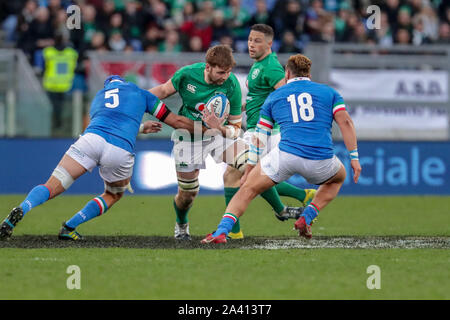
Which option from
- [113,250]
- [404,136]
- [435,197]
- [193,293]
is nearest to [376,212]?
[435,197]

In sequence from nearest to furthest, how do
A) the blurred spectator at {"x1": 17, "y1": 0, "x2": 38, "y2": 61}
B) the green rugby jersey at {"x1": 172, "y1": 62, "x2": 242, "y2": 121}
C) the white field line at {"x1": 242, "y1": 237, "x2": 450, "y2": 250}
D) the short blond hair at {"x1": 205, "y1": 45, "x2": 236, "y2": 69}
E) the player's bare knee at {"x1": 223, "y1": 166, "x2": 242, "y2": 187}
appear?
1. the white field line at {"x1": 242, "y1": 237, "x2": 450, "y2": 250}
2. the short blond hair at {"x1": 205, "y1": 45, "x2": 236, "y2": 69}
3. the green rugby jersey at {"x1": 172, "y1": 62, "x2": 242, "y2": 121}
4. the player's bare knee at {"x1": 223, "y1": 166, "x2": 242, "y2": 187}
5. the blurred spectator at {"x1": 17, "y1": 0, "x2": 38, "y2": 61}

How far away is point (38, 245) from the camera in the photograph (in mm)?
8648

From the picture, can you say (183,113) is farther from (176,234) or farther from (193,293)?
(193,293)

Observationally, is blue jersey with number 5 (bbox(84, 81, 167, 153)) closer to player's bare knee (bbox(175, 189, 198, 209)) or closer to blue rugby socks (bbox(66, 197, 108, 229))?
blue rugby socks (bbox(66, 197, 108, 229))

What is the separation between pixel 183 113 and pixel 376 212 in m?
5.12

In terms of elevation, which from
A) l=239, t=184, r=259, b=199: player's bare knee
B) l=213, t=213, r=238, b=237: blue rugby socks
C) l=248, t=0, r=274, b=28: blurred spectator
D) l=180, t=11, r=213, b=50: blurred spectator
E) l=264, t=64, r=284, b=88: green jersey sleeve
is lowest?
l=213, t=213, r=238, b=237: blue rugby socks

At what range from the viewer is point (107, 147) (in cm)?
866

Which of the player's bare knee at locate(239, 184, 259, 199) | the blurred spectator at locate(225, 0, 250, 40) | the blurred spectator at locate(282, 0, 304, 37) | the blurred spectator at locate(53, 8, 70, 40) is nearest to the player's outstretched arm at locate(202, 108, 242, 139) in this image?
the player's bare knee at locate(239, 184, 259, 199)

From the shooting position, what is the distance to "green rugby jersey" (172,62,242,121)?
935 centimetres

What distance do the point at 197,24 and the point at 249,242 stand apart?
35.1 ft

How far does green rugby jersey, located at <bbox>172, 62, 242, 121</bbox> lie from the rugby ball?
0.26 feet

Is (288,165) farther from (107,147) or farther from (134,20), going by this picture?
(134,20)

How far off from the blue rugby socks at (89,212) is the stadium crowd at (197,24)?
9478 millimetres

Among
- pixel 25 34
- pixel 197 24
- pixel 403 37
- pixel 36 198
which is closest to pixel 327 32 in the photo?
pixel 403 37
